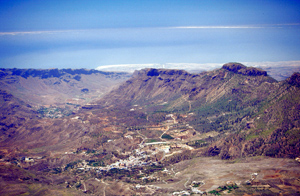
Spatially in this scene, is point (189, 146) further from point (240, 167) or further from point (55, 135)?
point (55, 135)

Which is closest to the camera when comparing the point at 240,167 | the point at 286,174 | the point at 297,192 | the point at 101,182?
the point at 297,192

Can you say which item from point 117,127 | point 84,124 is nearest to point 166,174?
point 117,127

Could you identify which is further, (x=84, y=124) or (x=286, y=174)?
(x=84, y=124)

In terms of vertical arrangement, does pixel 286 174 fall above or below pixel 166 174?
above

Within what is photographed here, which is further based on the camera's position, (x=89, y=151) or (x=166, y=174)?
(x=89, y=151)

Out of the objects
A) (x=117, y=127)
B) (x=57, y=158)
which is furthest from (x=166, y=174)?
(x=117, y=127)

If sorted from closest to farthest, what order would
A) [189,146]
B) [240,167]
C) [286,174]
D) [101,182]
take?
1. [286,174]
2. [240,167]
3. [101,182]
4. [189,146]

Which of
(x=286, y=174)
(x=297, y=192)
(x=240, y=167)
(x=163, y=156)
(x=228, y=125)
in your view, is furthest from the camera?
(x=228, y=125)

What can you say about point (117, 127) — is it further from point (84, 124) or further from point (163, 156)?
point (163, 156)

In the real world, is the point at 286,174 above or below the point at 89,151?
above
